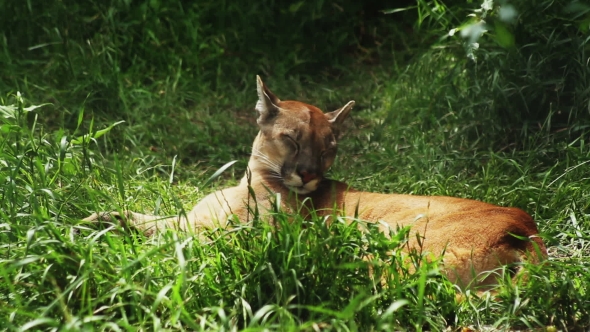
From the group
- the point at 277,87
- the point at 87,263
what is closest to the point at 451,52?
the point at 277,87

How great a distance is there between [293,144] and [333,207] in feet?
3.16

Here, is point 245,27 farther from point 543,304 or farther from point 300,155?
point 543,304

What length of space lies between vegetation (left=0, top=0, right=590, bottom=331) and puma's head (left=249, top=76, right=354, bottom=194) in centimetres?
59

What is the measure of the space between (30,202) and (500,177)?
3065 millimetres

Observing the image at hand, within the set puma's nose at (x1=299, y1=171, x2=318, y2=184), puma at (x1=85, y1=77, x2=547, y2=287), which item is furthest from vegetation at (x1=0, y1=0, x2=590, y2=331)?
puma's nose at (x1=299, y1=171, x2=318, y2=184)

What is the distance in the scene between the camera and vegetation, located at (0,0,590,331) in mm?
3592

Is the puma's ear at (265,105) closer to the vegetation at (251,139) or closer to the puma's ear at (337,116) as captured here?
the puma's ear at (337,116)

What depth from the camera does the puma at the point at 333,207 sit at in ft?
13.8

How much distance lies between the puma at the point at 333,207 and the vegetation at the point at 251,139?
0.56 feet

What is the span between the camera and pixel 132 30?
812cm

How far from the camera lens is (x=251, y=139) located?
23.8 ft

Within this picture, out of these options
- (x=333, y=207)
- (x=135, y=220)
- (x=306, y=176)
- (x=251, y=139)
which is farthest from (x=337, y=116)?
(x=251, y=139)

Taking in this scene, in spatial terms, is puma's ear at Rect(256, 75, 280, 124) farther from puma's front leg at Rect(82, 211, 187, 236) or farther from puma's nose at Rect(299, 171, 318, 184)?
puma's front leg at Rect(82, 211, 187, 236)

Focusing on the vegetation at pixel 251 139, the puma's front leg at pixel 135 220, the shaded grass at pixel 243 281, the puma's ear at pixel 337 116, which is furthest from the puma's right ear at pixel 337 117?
the shaded grass at pixel 243 281
